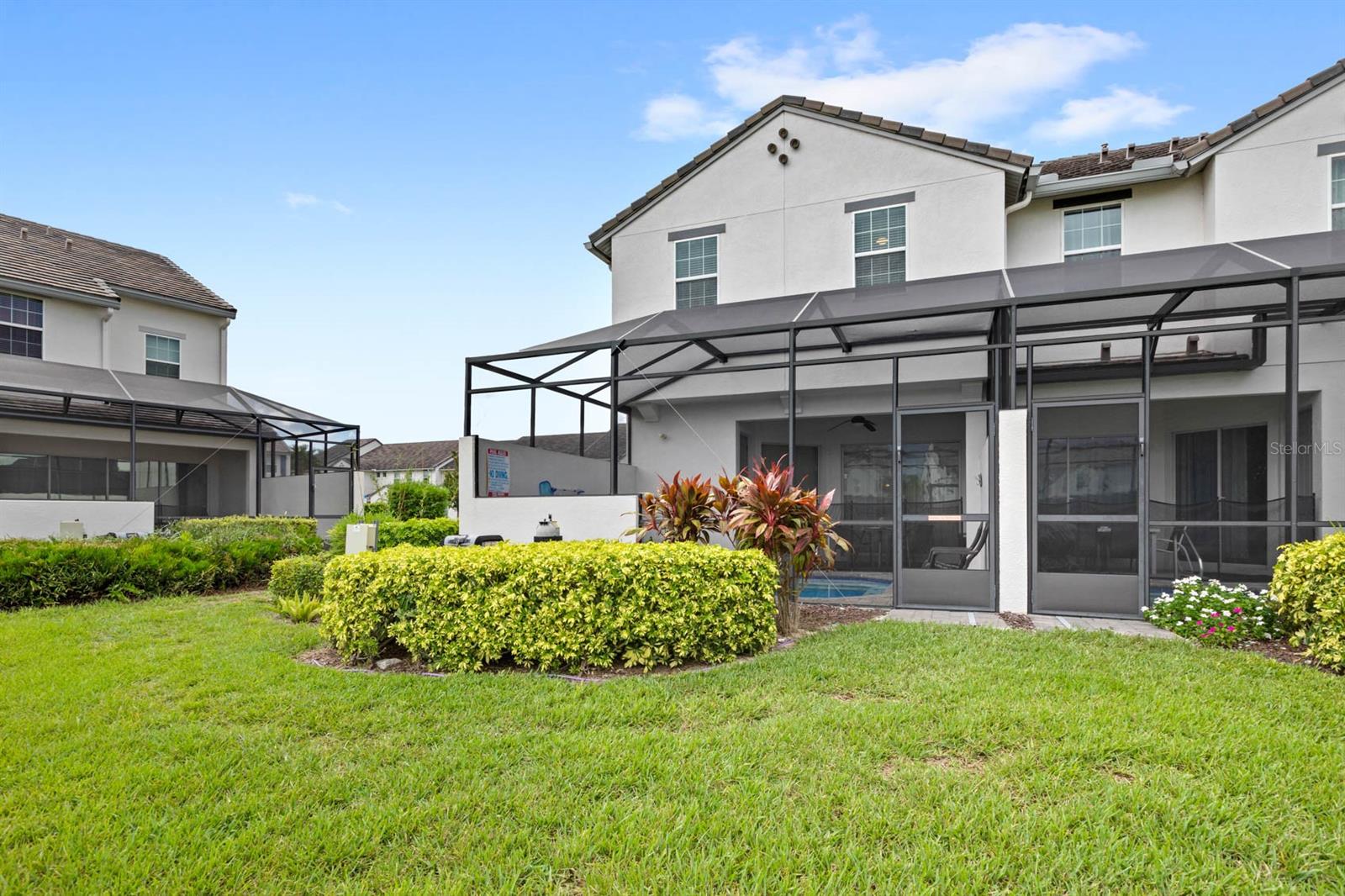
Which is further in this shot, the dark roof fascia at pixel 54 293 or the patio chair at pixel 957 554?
the dark roof fascia at pixel 54 293

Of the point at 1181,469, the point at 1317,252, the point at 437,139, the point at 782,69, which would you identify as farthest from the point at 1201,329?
the point at 437,139

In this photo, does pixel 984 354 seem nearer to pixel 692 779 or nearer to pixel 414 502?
pixel 692 779

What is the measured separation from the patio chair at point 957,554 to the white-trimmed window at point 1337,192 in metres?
6.92

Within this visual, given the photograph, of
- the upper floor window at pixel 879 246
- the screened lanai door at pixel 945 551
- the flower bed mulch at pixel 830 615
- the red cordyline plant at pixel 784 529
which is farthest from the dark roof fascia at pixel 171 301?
the screened lanai door at pixel 945 551

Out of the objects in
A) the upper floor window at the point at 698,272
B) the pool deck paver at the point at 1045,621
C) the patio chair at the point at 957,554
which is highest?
the upper floor window at the point at 698,272

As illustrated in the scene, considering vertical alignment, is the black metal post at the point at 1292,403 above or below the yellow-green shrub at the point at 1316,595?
above

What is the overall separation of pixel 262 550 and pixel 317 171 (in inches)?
257

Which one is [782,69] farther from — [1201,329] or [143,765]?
[143,765]

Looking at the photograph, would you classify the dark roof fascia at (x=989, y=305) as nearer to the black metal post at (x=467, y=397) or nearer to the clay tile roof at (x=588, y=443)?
the black metal post at (x=467, y=397)

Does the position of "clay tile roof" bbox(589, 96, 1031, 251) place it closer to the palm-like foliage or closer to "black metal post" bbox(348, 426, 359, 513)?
the palm-like foliage

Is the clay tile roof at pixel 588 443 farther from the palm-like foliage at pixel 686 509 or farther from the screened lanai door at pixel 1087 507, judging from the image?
the screened lanai door at pixel 1087 507

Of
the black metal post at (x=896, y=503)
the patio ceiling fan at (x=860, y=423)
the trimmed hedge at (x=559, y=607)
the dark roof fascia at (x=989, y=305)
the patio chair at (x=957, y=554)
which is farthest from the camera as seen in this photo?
the patio ceiling fan at (x=860, y=423)

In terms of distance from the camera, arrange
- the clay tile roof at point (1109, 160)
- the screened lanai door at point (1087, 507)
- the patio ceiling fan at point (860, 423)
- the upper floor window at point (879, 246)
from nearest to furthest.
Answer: the screened lanai door at point (1087, 507)
the clay tile roof at point (1109, 160)
the upper floor window at point (879, 246)
the patio ceiling fan at point (860, 423)

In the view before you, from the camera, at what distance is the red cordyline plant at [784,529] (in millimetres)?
6770
